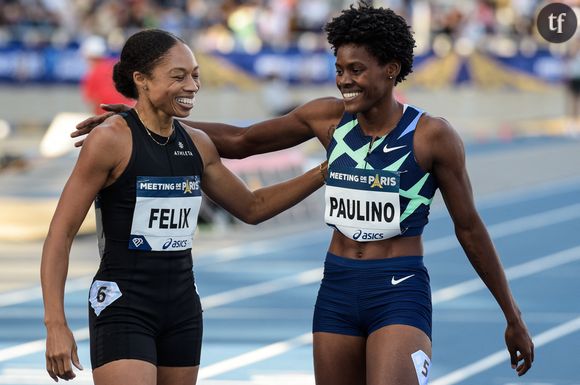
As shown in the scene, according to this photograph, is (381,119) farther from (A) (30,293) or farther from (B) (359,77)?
(A) (30,293)

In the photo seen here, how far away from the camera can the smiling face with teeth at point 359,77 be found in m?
5.83

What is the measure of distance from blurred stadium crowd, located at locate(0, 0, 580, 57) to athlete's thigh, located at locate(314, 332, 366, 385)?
21837mm

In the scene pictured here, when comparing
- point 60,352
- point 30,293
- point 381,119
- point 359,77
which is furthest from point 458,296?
point 60,352

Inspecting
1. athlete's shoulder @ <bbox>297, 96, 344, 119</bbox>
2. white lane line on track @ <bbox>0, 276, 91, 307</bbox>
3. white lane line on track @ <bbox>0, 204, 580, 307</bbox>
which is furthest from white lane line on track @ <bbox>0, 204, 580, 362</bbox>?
athlete's shoulder @ <bbox>297, 96, 344, 119</bbox>

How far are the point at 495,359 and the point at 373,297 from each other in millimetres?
4007

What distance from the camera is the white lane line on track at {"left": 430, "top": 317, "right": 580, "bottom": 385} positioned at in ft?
29.5

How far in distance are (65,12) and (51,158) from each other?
1085 cm

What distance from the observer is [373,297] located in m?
5.84

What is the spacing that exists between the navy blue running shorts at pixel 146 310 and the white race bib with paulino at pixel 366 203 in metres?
0.73

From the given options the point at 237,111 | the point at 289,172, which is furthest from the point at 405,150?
the point at 237,111

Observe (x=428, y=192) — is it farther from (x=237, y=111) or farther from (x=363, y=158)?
(x=237, y=111)

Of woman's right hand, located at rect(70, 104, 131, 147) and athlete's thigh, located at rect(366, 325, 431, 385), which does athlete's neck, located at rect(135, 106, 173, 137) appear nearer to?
woman's right hand, located at rect(70, 104, 131, 147)

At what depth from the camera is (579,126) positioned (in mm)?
29719

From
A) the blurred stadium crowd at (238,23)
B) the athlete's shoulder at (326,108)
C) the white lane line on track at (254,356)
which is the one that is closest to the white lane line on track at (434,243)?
the white lane line on track at (254,356)
